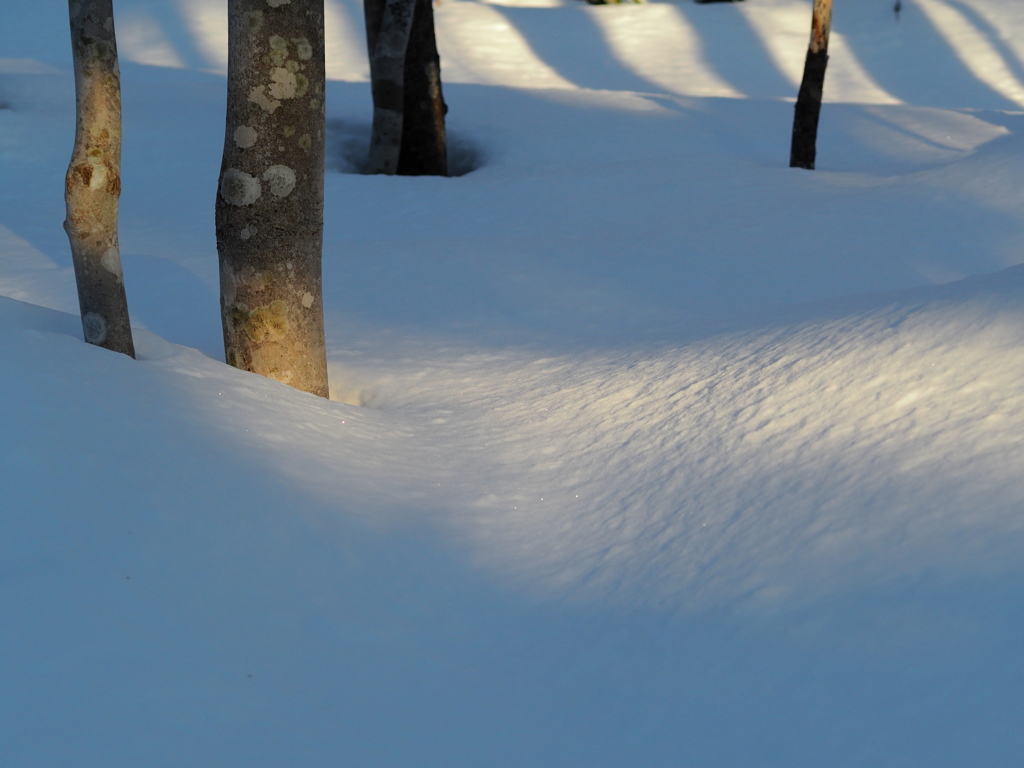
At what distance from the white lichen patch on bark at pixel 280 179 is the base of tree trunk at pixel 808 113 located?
609cm

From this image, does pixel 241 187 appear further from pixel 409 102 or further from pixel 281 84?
pixel 409 102

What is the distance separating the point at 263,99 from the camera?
348 centimetres

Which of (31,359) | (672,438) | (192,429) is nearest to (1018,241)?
(672,438)

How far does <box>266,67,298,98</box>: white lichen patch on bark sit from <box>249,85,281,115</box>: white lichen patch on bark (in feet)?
0.06

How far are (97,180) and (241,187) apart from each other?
0.54m

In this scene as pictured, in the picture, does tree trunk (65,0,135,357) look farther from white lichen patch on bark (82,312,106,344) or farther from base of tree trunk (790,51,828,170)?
base of tree trunk (790,51,828,170)

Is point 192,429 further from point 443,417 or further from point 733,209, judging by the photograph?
point 733,209

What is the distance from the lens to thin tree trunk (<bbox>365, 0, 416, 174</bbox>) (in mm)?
8297

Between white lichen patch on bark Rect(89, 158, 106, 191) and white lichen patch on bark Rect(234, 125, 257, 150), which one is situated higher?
white lichen patch on bark Rect(234, 125, 257, 150)

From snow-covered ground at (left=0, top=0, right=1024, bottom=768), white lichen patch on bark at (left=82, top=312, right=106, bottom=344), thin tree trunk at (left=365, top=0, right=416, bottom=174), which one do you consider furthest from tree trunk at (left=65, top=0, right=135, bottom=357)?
thin tree trunk at (left=365, top=0, right=416, bottom=174)

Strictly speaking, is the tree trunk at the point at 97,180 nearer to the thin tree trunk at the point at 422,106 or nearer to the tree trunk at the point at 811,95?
the thin tree trunk at the point at 422,106

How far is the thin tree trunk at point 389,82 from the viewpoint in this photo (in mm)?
8297

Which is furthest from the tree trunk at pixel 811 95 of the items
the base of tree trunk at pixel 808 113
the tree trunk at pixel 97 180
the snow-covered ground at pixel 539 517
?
the tree trunk at pixel 97 180

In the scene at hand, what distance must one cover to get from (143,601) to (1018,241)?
540cm
